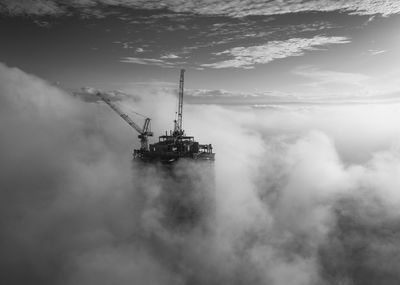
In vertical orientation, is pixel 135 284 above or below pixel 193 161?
below

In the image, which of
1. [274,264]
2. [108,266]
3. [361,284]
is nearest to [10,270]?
[108,266]

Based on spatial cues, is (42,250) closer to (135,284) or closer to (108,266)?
(108,266)

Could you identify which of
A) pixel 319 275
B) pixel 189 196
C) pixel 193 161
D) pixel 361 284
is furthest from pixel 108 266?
pixel 361 284

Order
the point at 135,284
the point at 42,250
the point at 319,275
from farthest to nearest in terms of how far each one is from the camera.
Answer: the point at 42,250, the point at 319,275, the point at 135,284

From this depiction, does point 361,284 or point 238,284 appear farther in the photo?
point 361,284

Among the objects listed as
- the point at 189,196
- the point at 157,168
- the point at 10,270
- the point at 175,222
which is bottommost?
the point at 10,270

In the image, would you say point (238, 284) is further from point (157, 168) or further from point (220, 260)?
point (157, 168)

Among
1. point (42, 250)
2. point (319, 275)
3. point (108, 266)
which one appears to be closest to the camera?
point (108, 266)

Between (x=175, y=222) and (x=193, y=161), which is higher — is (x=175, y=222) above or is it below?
below

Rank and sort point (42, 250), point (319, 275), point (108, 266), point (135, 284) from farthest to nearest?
point (42, 250) → point (319, 275) → point (108, 266) → point (135, 284)
